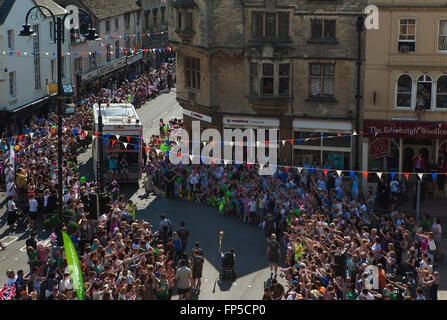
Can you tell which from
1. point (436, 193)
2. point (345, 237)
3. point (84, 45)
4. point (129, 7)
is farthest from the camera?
point (129, 7)

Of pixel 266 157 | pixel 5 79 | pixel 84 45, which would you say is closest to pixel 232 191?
pixel 266 157

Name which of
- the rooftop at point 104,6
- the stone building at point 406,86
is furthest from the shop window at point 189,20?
the rooftop at point 104,6

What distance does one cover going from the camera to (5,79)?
43031 mm

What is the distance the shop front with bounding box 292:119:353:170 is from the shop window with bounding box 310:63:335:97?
4.70 feet

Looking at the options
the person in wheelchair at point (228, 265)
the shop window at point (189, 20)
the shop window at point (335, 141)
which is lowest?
the person in wheelchair at point (228, 265)

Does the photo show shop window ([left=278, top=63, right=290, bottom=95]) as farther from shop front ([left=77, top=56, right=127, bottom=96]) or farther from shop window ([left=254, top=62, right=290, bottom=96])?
shop front ([left=77, top=56, right=127, bottom=96])

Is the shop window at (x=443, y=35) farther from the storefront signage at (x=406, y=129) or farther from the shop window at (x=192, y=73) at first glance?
the shop window at (x=192, y=73)

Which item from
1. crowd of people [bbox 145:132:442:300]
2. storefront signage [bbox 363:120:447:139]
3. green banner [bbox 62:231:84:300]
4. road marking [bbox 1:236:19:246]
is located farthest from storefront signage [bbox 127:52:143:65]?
green banner [bbox 62:231:84:300]

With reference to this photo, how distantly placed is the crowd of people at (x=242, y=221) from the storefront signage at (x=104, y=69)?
18306mm

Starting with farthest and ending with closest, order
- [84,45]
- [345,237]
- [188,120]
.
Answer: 1. [84,45]
2. [188,120]
3. [345,237]

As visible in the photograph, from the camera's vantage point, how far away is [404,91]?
33469 millimetres

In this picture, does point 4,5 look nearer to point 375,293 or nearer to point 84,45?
point 84,45

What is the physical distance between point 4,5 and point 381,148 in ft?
78.6

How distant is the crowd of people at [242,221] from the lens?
18047 millimetres
